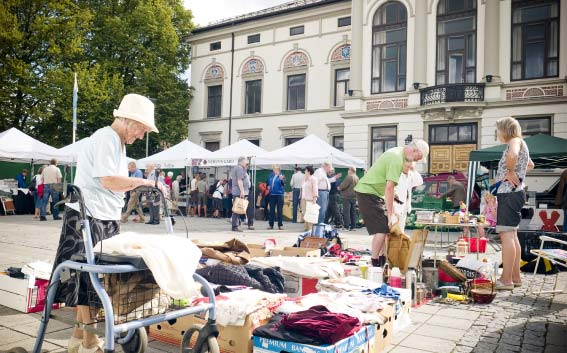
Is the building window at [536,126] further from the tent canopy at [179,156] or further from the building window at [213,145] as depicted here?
the building window at [213,145]

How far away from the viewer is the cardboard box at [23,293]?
422cm

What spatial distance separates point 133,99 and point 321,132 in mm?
22057

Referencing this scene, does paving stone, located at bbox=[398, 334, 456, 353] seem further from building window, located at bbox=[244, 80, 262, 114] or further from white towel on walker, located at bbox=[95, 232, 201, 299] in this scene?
building window, located at bbox=[244, 80, 262, 114]

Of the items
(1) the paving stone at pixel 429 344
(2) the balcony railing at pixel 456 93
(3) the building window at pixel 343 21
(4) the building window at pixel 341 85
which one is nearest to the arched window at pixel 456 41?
(2) the balcony railing at pixel 456 93

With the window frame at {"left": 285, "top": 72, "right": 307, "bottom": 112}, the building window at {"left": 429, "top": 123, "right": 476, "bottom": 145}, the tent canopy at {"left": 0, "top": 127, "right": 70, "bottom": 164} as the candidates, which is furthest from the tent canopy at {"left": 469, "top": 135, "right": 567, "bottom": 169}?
the tent canopy at {"left": 0, "top": 127, "right": 70, "bottom": 164}

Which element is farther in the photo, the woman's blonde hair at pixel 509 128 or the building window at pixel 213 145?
the building window at pixel 213 145

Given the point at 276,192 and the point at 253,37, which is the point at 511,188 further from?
the point at 253,37

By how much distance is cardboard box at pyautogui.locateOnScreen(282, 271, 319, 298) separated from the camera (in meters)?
4.95

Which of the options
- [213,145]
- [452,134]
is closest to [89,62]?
[213,145]

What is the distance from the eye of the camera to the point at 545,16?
18.0m

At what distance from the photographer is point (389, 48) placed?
21.3m

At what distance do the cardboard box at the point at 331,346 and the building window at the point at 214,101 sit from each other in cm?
2684

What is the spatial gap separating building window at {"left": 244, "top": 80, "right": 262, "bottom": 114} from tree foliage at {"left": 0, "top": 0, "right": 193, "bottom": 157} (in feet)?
14.9

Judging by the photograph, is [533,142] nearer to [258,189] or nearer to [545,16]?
[545,16]
